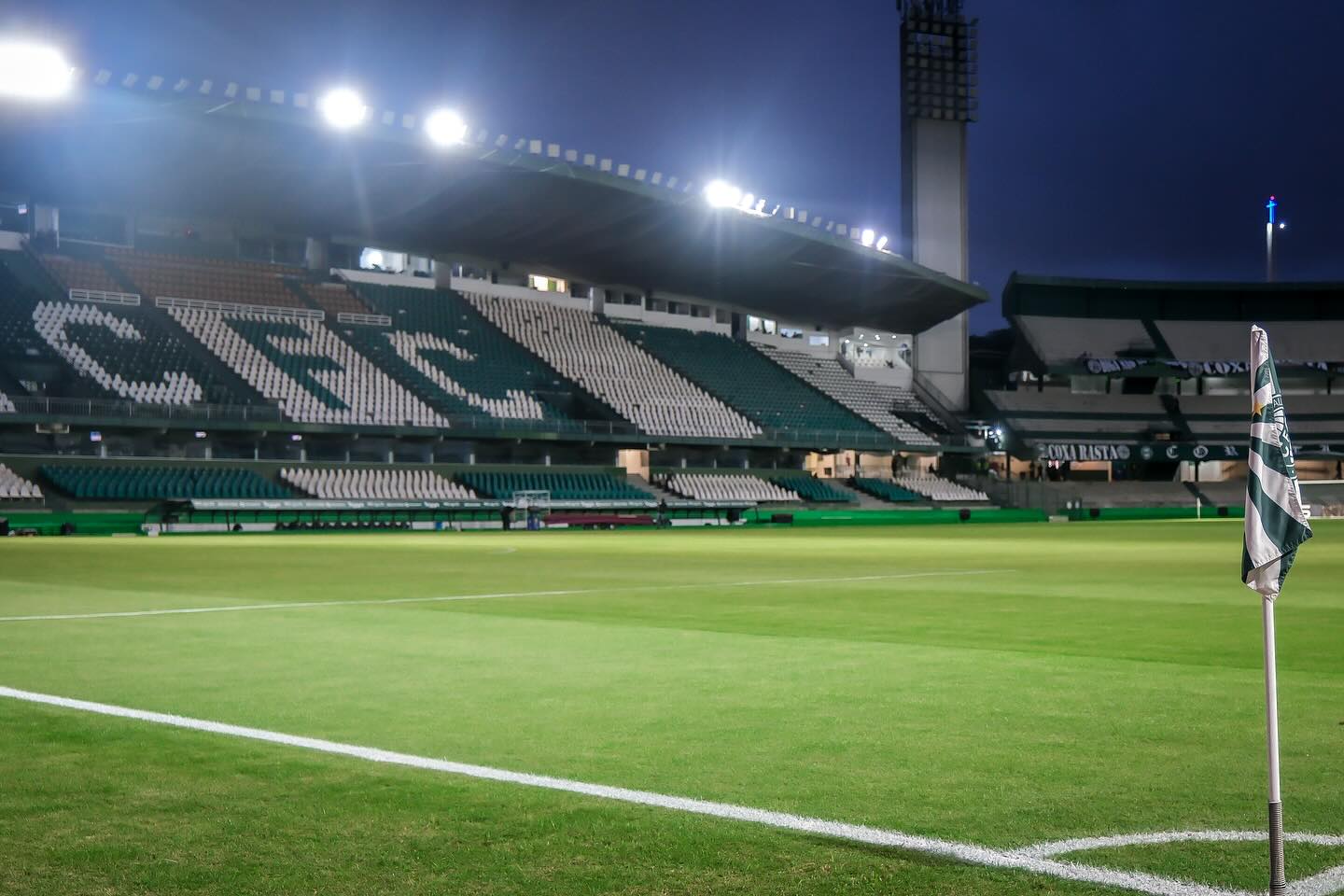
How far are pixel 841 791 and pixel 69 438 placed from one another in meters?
53.4

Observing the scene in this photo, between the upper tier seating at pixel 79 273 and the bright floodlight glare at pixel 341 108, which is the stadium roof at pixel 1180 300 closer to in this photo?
the bright floodlight glare at pixel 341 108

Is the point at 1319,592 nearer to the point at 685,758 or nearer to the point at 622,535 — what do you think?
the point at 685,758

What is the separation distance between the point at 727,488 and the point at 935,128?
3299cm

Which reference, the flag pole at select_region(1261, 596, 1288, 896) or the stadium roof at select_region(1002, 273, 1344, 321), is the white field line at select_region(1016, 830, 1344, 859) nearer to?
the flag pole at select_region(1261, 596, 1288, 896)

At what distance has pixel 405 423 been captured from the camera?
197 feet

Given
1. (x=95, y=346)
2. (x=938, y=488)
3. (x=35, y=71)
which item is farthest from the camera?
(x=938, y=488)

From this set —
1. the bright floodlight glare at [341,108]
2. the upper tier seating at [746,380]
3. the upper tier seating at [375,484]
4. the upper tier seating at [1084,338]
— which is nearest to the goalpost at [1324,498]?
the upper tier seating at [1084,338]

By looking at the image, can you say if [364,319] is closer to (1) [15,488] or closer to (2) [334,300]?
(2) [334,300]

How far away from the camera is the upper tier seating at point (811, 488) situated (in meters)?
71.4

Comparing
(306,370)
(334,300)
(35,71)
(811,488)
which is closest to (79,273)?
(306,370)

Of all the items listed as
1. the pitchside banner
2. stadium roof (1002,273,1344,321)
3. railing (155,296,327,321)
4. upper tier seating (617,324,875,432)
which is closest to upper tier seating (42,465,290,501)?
railing (155,296,327,321)

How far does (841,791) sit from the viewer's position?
6.13 metres

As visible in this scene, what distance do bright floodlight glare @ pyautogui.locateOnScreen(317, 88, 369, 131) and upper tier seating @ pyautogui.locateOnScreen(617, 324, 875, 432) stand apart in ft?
92.8

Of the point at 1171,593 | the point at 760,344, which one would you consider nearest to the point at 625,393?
the point at 760,344
